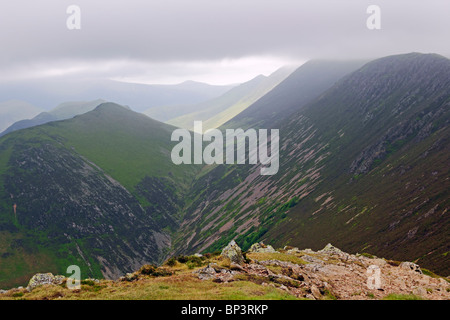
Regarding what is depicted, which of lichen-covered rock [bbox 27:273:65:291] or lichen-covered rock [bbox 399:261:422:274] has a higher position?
lichen-covered rock [bbox 27:273:65:291]

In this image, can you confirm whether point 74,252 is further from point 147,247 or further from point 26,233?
point 147,247

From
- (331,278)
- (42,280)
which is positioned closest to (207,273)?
(331,278)

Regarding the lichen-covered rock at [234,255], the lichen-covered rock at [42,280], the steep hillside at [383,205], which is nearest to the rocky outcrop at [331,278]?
the lichen-covered rock at [234,255]

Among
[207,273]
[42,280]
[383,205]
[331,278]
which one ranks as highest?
[207,273]

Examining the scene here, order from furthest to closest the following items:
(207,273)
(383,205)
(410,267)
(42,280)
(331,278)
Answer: (383,205) → (410,267) → (331,278) → (207,273) → (42,280)

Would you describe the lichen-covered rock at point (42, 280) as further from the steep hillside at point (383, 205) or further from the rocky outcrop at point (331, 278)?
the steep hillside at point (383, 205)

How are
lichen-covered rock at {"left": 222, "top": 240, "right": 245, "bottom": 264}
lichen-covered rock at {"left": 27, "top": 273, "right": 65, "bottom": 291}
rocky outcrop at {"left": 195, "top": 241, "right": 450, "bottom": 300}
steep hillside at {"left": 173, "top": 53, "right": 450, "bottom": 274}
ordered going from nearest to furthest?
1. rocky outcrop at {"left": 195, "top": 241, "right": 450, "bottom": 300}
2. lichen-covered rock at {"left": 27, "top": 273, "right": 65, "bottom": 291}
3. lichen-covered rock at {"left": 222, "top": 240, "right": 245, "bottom": 264}
4. steep hillside at {"left": 173, "top": 53, "right": 450, "bottom": 274}

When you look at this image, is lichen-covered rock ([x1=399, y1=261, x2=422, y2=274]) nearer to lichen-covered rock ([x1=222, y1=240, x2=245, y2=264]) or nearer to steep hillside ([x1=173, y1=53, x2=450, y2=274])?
lichen-covered rock ([x1=222, y1=240, x2=245, y2=264])

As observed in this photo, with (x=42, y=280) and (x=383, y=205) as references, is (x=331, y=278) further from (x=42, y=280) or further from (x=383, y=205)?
(x=383, y=205)

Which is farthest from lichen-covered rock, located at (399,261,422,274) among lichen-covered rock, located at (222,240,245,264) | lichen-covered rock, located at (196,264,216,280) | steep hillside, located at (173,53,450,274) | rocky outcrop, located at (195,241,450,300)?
lichen-covered rock, located at (196,264,216,280)
